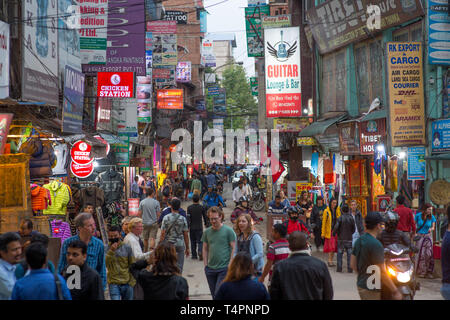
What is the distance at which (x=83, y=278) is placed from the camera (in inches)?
232

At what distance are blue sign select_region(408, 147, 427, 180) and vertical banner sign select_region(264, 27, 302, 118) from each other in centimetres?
918

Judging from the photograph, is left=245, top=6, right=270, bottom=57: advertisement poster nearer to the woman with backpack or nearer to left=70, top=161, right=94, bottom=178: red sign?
left=70, top=161, right=94, bottom=178: red sign

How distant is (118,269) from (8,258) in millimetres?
2092

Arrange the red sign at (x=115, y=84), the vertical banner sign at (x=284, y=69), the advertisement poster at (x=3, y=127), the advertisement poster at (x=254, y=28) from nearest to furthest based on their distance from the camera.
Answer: the advertisement poster at (x=3, y=127), the red sign at (x=115, y=84), the vertical banner sign at (x=284, y=69), the advertisement poster at (x=254, y=28)

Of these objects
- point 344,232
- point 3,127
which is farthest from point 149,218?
point 344,232

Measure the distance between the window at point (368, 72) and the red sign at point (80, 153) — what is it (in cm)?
976

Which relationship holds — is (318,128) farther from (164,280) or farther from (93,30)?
(164,280)

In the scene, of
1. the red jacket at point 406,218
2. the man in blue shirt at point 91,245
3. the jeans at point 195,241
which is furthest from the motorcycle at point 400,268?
the jeans at point 195,241

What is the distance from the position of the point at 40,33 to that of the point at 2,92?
330cm

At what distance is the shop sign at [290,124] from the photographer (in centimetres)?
2464

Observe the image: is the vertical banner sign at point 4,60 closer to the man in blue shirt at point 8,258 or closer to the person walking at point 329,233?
the man in blue shirt at point 8,258

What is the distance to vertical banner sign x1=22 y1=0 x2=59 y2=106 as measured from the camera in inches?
530

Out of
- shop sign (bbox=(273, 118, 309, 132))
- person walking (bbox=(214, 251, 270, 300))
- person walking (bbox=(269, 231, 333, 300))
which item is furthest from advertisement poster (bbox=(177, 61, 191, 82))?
person walking (bbox=(214, 251, 270, 300))

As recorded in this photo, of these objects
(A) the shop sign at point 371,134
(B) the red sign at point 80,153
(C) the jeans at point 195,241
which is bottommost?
(C) the jeans at point 195,241
